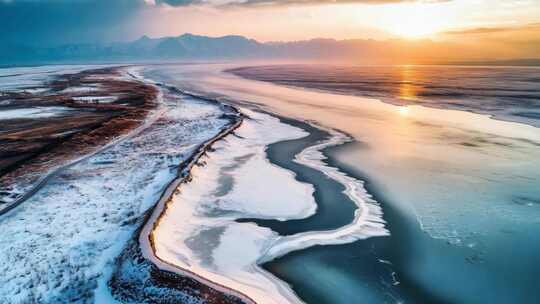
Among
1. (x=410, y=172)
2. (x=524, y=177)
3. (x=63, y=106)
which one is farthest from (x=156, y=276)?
(x=63, y=106)

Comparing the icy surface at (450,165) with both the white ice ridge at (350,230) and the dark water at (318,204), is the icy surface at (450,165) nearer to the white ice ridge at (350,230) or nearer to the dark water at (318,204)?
the white ice ridge at (350,230)

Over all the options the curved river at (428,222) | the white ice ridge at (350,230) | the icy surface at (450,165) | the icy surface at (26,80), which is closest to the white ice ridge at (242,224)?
the white ice ridge at (350,230)

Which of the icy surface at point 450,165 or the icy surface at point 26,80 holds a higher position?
the icy surface at point 450,165

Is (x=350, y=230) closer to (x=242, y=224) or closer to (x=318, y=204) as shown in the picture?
(x=318, y=204)

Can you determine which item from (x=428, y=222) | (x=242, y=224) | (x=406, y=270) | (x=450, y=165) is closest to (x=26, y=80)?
(x=242, y=224)

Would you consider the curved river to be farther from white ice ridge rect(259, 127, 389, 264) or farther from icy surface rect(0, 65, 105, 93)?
icy surface rect(0, 65, 105, 93)
